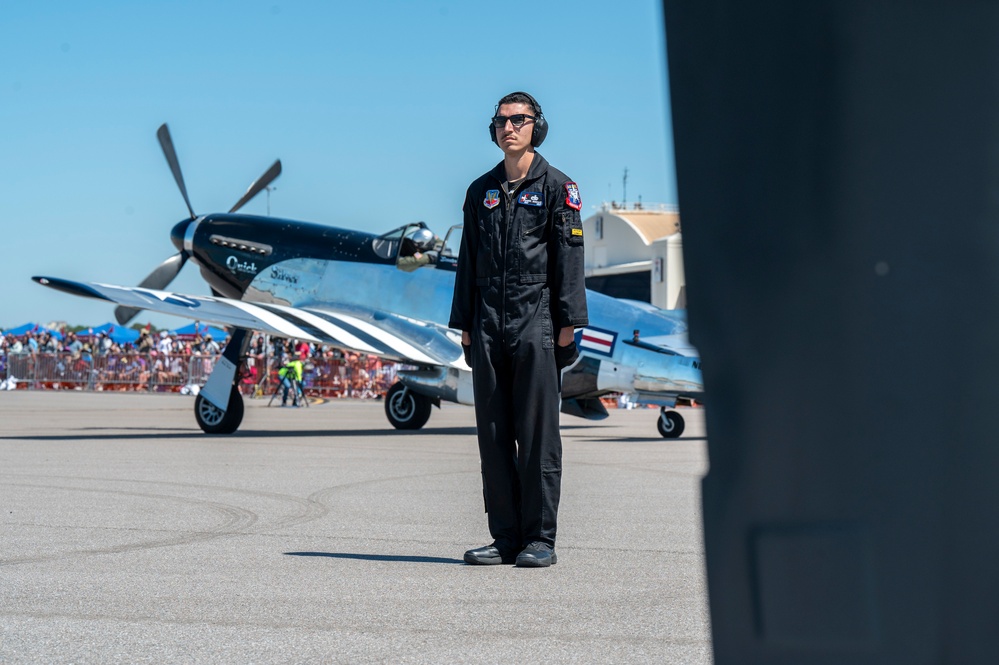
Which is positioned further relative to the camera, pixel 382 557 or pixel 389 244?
pixel 389 244

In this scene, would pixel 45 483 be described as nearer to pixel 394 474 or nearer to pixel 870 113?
pixel 394 474

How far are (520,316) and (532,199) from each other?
50 cm

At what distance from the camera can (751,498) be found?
1243 mm

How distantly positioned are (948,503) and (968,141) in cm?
36

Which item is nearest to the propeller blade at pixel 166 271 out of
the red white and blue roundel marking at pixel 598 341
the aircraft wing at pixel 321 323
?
the aircraft wing at pixel 321 323

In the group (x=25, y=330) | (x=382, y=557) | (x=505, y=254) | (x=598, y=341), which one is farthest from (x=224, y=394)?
(x=25, y=330)

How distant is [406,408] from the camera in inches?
653

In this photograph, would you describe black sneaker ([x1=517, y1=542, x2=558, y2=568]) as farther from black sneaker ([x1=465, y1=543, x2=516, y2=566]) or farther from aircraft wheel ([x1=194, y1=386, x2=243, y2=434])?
aircraft wheel ([x1=194, y1=386, x2=243, y2=434])

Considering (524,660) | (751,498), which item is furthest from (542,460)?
(751,498)

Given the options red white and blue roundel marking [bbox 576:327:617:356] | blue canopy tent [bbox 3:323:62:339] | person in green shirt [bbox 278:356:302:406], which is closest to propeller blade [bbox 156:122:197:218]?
red white and blue roundel marking [bbox 576:327:617:356]

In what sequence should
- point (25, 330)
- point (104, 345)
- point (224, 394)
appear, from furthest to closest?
point (25, 330) → point (104, 345) → point (224, 394)

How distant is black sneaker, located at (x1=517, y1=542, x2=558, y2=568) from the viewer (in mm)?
4781

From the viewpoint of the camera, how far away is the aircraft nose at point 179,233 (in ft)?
56.9

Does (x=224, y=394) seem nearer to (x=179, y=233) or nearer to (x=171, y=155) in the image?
(x=179, y=233)
